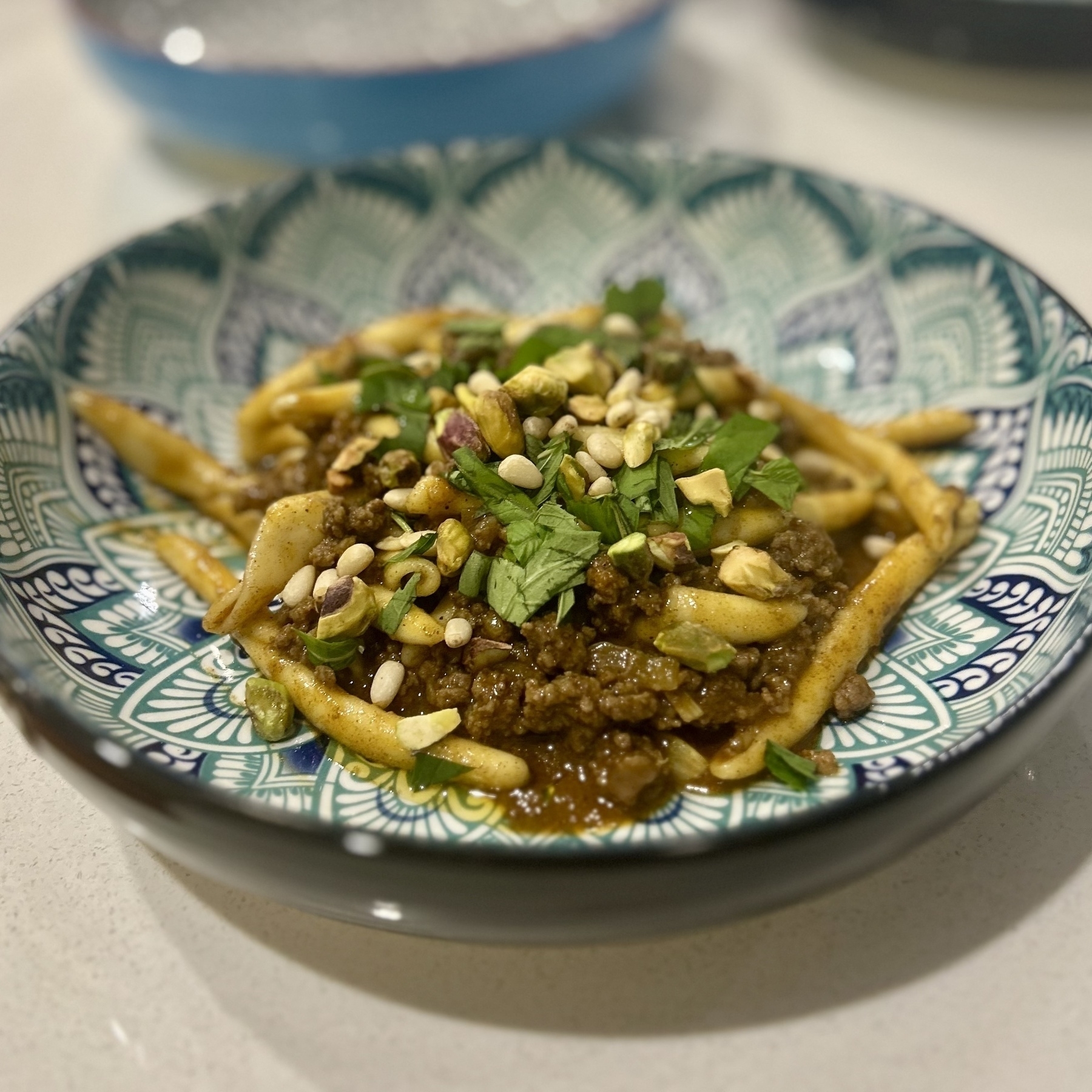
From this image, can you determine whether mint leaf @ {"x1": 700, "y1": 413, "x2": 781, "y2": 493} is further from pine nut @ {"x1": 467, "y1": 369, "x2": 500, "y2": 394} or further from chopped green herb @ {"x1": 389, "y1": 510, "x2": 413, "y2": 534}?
chopped green herb @ {"x1": 389, "y1": 510, "x2": 413, "y2": 534}

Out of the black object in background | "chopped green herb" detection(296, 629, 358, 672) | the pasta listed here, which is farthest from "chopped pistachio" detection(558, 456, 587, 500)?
the black object in background

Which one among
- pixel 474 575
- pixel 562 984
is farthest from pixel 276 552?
pixel 562 984

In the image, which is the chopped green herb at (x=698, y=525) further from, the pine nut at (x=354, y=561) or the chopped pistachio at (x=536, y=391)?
the pine nut at (x=354, y=561)

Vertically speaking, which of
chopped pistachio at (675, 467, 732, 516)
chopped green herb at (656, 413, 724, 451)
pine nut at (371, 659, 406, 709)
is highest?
chopped green herb at (656, 413, 724, 451)

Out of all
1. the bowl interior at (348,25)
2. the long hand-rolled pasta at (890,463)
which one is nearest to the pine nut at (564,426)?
the long hand-rolled pasta at (890,463)

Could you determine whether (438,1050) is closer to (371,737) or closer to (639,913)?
(639,913)

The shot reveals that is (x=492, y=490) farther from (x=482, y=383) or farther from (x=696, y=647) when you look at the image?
(x=696, y=647)

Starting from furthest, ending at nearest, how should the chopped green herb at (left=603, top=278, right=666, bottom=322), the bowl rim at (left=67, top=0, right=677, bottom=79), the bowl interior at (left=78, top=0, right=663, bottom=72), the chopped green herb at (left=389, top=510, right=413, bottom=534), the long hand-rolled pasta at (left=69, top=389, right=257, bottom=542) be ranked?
the bowl interior at (left=78, top=0, right=663, bottom=72) → the bowl rim at (left=67, top=0, right=677, bottom=79) → the chopped green herb at (left=603, top=278, right=666, bottom=322) → the long hand-rolled pasta at (left=69, top=389, right=257, bottom=542) → the chopped green herb at (left=389, top=510, right=413, bottom=534)

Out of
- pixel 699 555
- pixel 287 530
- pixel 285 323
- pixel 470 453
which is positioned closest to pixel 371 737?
pixel 287 530
